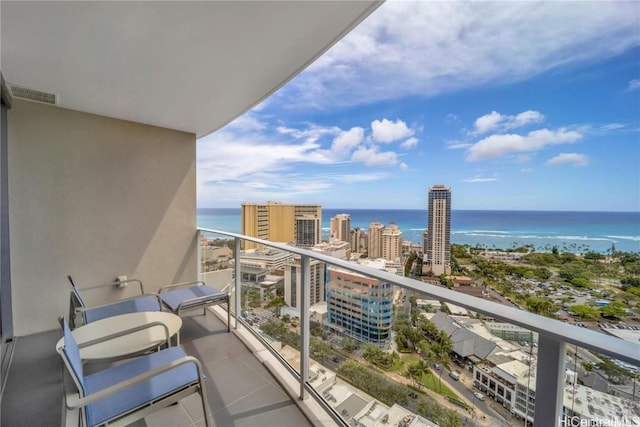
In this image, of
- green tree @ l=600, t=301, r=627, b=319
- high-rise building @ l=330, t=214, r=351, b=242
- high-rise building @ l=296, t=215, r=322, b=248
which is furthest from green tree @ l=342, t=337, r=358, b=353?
high-rise building @ l=330, t=214, r=351, b=242

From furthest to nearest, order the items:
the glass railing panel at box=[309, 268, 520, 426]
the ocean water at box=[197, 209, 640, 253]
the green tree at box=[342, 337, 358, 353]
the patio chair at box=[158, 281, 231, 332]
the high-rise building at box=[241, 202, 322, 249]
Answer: the high-rise building at box=[241, 202, 322, 249] → the ocean water at box=[197, 209, 640, 253] → the patio chair at box=[158, 281, 231, 332] → the green tree at box=[342, 337, 358, 353] → the glass railing panel at box=[309, 268, 520, 426]

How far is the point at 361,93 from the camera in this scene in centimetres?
1734

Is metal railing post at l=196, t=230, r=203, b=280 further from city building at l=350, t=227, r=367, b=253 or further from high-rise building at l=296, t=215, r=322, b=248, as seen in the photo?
city building at l=350, t=227, r=367, b=253

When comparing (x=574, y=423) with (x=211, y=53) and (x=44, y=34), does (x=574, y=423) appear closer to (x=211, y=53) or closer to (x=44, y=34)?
(x=211, y=53)

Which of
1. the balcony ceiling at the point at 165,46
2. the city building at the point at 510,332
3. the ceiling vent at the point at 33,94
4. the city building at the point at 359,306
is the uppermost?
the balcony ceiling at the point at 165,46

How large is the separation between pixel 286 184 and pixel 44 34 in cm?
2006

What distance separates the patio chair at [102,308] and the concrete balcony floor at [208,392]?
1.46 ft

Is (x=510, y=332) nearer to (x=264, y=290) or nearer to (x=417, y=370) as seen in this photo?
(x=417, y=370)

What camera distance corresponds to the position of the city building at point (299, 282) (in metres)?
1.94

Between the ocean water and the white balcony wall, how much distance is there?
67 cm

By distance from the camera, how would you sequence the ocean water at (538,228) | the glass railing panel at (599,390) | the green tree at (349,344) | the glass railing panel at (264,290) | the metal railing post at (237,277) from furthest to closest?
the ocean water at (538,228), the metal railing post at (237,277), the glass railing panel at (264,290), the green tree at (349,344), the glass railing panel at (599,390)

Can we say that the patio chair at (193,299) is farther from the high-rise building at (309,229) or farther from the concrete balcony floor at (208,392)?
the high-rise building at (309,229)

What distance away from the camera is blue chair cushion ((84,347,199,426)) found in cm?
136

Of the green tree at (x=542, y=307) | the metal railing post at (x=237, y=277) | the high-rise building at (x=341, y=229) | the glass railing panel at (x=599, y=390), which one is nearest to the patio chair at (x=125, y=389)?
the metal railing post at (x=237, y=277)
